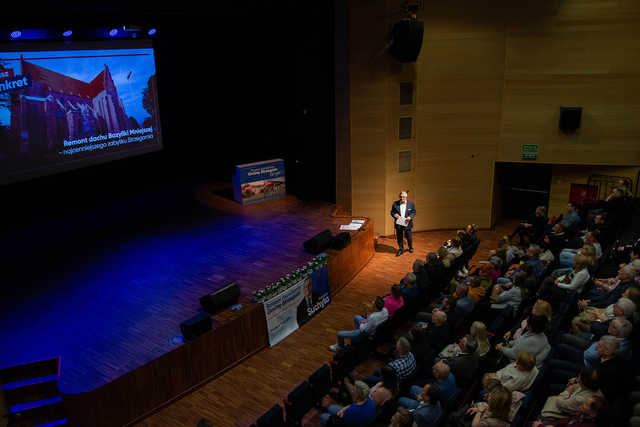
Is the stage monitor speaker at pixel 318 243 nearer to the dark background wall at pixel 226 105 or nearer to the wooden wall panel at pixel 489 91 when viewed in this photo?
the wooden wall panel at pixel 489 91

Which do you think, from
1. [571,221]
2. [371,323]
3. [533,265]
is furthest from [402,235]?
[371,323]

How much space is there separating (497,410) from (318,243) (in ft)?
17.0

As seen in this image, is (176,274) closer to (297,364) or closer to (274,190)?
(297,364)

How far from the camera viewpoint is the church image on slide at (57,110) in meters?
8.62

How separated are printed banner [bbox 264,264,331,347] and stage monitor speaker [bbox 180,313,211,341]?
0.94 metres

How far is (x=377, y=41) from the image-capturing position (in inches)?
412

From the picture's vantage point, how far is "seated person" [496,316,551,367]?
5.27 meters

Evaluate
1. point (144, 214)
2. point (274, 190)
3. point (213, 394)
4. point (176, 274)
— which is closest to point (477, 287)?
point (213, 394)

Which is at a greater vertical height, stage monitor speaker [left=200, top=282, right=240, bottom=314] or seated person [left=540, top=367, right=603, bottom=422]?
seated person [left=540, top=367, right=603, bottom=422]

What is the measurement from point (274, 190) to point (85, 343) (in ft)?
19.8

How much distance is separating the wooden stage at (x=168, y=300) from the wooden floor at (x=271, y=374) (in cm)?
17

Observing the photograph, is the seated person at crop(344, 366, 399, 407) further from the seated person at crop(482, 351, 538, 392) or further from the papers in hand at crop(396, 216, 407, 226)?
the papers in hand at crop(396, 216, 407, 226)

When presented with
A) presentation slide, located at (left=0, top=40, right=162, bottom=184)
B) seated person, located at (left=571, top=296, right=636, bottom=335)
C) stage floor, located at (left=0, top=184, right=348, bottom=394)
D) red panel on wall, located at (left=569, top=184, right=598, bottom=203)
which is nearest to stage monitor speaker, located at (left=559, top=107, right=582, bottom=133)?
red panel on wall, located at (left=569, top=184, right=598, bottom=203)

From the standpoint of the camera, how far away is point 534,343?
5.30m
